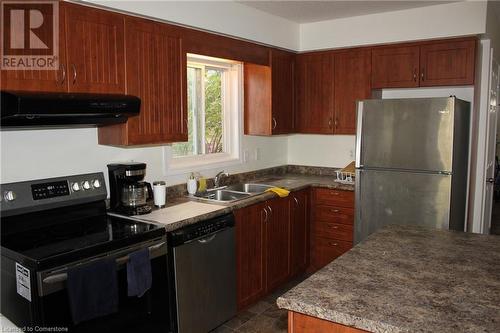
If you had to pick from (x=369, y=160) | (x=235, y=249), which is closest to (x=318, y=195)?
(x=369, y=160)

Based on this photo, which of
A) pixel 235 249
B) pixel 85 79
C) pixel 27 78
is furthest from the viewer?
pixel 235 249

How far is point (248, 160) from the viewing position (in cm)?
416

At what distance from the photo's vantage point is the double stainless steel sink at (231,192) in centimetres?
339

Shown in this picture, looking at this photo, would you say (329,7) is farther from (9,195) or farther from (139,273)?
(9,195)

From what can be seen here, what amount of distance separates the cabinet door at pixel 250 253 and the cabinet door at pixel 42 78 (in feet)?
4.66

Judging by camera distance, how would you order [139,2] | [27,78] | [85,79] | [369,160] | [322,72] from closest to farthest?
[27,78]
[85,79]
[139,2]
[369,160]
[322,72]

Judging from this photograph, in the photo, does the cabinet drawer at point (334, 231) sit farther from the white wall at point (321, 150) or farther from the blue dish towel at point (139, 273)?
the blue dish towel at point (139, 273)

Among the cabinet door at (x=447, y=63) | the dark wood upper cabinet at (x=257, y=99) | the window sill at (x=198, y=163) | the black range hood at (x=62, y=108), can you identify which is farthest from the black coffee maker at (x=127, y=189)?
the cabinet door at (x=447, y=63)

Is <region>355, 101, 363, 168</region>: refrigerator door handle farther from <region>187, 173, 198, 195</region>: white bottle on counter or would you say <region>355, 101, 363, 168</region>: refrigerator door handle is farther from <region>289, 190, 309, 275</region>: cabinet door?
<region>187, 173, 198, 195</region>: white bottle on counter

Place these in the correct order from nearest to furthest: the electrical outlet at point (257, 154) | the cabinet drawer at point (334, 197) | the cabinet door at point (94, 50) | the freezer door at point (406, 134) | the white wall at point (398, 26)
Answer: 1. the cabinet door at point (94, 50)
2. the freezer door at point (406, 134)
3. the white wall at point (398, 26)
4. the cabinet drawer at point (334, 197)
5. the electrical outlet at point (257, 154)

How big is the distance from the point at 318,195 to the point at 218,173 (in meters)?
0.97

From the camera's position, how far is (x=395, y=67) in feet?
12.5

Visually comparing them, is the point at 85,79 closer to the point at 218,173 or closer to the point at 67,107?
the point at 67,107

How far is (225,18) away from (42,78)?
164cm
